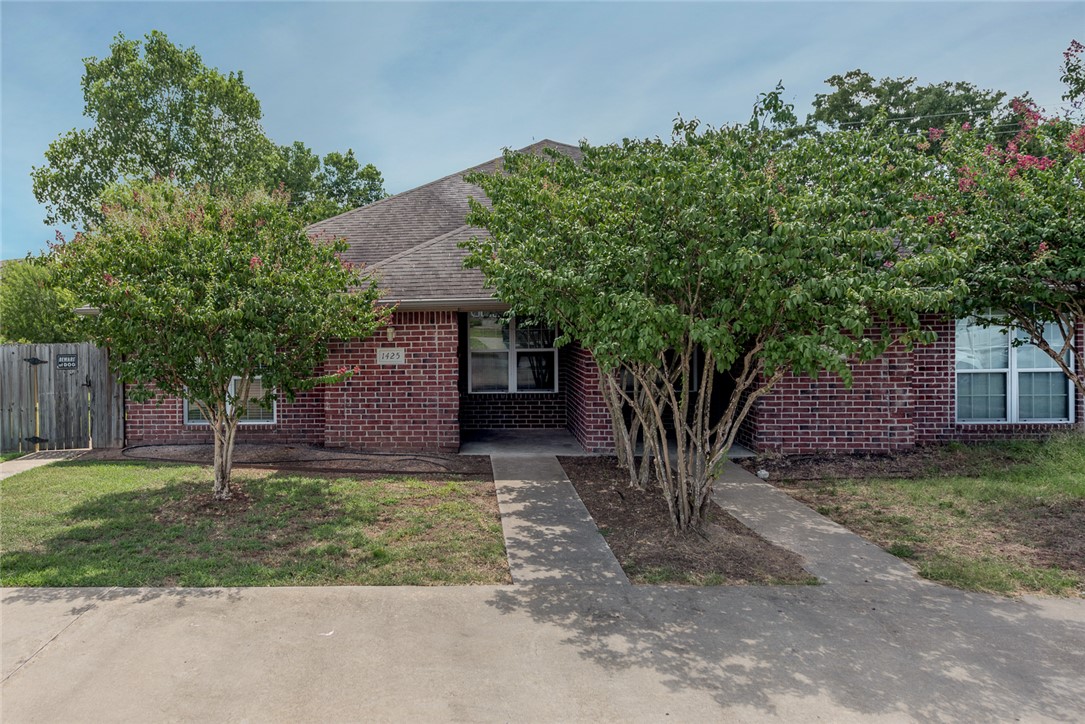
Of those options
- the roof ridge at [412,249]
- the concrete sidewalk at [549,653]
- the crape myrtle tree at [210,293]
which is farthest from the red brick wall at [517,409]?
the concrete sidewalk at [549,653]

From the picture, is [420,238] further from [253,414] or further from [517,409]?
[253,414]

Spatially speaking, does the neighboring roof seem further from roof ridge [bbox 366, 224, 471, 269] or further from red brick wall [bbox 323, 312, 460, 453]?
red brick wall [bbox 323, 312, 460, 453]

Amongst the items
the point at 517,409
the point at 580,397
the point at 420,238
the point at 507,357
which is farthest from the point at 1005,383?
the point at 420,238

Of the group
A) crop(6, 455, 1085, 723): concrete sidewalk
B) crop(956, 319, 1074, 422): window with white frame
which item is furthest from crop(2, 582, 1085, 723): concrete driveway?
crop(956, 319, 1074, 422): window with white frame

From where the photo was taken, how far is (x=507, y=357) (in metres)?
12.1

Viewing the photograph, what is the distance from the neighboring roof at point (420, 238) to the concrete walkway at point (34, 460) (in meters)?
5.15

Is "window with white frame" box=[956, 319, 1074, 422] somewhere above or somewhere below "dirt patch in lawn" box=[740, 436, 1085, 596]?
above

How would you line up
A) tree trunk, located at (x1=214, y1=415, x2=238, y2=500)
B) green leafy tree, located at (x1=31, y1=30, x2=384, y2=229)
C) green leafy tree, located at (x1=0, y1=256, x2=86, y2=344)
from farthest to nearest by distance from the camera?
green leafy tree, located at (x1=31, y1=30, x2=384, y2=229) < green leafy tree, located at (x1=0, y1=256, x2=86, y2=344) < tree trunk, located at (x1=214, y1=415, x2=238, y2=500)

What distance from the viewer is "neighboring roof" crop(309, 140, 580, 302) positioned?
945cm

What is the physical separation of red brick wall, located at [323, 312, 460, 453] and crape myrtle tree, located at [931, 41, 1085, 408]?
668 cm

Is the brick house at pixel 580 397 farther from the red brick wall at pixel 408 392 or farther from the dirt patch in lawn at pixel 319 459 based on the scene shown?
the dirt patch in lawn at pixel 319 459

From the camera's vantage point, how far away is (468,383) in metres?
12.1

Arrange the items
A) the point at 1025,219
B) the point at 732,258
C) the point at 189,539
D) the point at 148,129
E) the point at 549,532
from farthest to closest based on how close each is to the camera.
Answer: the point at 148,129
the point at 1025,219
the point at 549,532
the point at 189,539
the point at 732,258

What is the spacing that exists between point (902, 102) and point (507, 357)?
83.0ft
